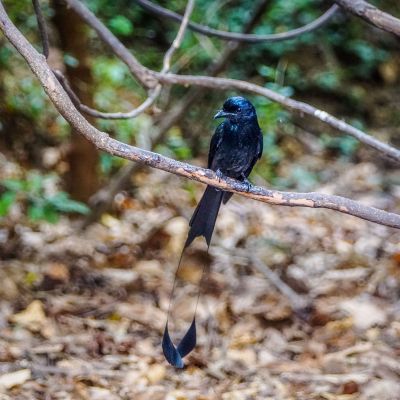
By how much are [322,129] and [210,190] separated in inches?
169

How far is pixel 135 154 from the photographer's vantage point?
1.79 m

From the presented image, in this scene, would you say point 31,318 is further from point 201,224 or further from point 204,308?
point 201,224

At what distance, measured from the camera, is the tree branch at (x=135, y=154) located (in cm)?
174

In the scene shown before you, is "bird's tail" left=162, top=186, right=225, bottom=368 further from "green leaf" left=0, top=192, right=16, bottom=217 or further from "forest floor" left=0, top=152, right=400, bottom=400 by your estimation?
"green leaf" left=0, top=192, right=16, bottom=217

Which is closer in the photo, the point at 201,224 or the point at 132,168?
the point at 201,224

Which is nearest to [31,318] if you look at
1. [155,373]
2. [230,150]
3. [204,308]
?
[155,373]

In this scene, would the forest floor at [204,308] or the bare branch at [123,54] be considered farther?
the bare branch at [123,54]

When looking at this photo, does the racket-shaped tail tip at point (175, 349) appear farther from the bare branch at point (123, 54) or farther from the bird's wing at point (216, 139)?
the bare branch at point (123, 54)

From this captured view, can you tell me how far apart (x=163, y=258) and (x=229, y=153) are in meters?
1.54

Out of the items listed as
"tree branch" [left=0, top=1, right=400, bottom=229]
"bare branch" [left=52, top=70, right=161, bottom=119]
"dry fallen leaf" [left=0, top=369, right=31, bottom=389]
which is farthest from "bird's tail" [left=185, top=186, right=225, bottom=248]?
"dry fallen leaf" [left=0, top=369, right=31, bottom=389]

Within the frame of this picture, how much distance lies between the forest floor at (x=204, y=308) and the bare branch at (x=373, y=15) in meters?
1.49

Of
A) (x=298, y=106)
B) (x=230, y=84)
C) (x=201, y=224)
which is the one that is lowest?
(x=201, y=224)

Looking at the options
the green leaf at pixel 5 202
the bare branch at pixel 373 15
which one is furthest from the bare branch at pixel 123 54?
the bare branch at pixel 373 15

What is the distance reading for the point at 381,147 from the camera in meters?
2.61
